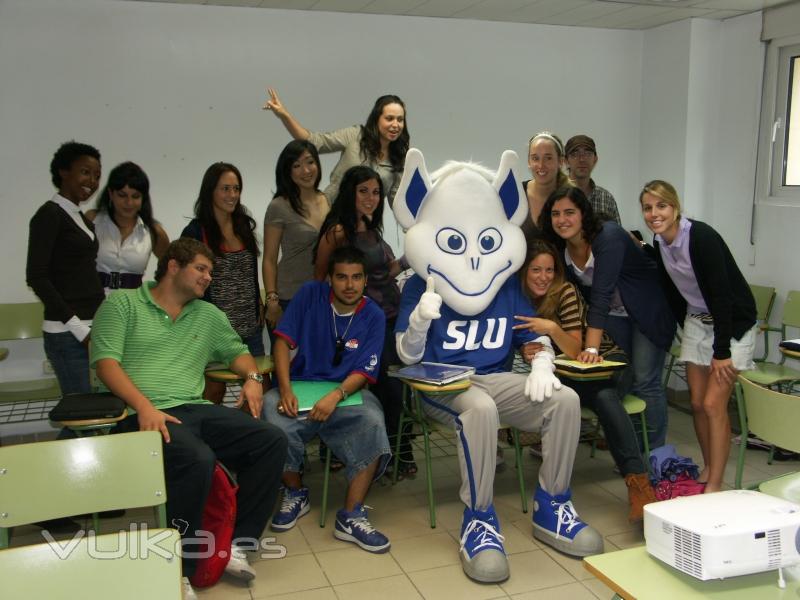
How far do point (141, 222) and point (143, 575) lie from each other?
2.28 m

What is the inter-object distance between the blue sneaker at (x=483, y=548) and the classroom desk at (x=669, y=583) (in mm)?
1106

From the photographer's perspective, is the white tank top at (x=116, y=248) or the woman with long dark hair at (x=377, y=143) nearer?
the white tank top at (x=116, y=248)

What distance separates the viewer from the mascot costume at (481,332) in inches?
114

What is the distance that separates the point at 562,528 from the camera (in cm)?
296

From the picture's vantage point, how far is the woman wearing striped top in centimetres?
318

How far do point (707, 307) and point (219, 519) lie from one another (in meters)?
2.14

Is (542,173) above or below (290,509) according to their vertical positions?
above

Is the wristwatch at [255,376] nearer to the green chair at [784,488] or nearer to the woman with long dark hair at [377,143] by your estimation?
the woman with long dark hair at [377,143]

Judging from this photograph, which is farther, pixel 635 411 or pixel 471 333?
pixel 635 411

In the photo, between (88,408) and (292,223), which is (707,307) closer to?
(292,223)

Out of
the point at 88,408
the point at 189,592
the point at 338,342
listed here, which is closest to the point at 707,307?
the point at 338,342

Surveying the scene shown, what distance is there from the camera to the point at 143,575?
5.09 feet

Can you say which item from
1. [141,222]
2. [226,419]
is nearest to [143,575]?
[226,419]

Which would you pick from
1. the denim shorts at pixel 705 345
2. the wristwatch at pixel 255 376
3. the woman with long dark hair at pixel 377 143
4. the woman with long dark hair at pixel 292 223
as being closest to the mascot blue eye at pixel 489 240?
the woman with long dark hair at pixel 377 143
